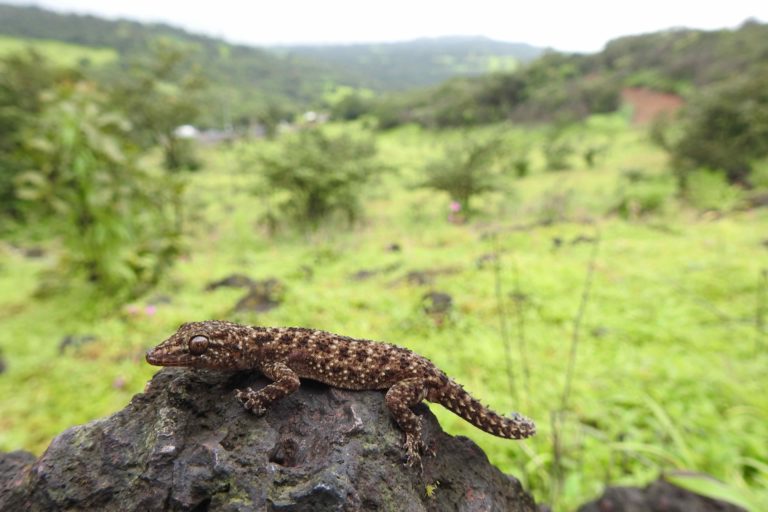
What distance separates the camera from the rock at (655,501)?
3586 mm

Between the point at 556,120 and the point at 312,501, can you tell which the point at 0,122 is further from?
the point at 556,120

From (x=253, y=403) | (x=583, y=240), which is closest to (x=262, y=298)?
(x=253, y=403)

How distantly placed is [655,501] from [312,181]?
1583cm

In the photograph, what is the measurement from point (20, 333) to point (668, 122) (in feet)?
127

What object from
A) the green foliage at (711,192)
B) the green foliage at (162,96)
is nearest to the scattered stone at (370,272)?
the green foliage at (711,192)

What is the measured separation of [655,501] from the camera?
365 cm

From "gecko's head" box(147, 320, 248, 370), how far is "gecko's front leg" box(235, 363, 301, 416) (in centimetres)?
22

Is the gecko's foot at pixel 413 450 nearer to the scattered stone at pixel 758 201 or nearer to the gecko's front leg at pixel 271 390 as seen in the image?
the gecko's front leg at pixel 271 390

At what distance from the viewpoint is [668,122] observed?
31.5 m

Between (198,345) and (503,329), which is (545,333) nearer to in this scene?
(503,329)

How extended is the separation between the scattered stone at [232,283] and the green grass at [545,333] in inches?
19.7

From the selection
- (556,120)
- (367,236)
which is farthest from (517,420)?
(556,120)

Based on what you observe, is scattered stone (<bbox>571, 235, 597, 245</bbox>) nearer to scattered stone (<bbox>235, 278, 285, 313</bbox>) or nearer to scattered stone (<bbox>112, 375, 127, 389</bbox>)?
scattered stone (<bbox>235, 278, 285, 313</bbox>)

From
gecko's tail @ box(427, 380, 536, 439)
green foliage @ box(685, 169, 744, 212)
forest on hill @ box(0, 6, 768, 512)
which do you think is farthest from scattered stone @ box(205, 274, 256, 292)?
green foliage @ box(685, 169, 744, 212)
